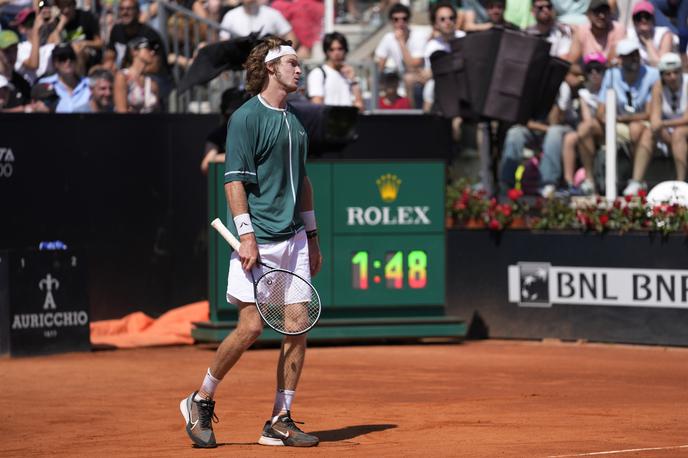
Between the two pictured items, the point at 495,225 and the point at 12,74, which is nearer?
the point at 495,225

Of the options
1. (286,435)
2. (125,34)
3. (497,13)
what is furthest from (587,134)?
(286,435)

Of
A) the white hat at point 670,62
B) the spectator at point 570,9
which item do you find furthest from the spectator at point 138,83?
the white hat at point 670,62

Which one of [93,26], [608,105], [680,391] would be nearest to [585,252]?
[608,105]

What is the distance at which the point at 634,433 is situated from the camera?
8.27 metres

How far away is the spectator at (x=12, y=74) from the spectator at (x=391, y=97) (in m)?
4.07

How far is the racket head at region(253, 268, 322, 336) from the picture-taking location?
7.71m

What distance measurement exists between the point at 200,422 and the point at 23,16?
8766 millimetres

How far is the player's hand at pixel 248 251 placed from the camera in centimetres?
760

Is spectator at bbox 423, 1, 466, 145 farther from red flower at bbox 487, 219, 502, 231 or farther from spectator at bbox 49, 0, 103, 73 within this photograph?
spectator at bbox 49, 0, 103, 73

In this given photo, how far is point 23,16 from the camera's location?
1551cm

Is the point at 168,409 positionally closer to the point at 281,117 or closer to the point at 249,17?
the point at 281,117

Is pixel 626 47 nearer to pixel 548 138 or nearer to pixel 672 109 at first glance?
pixel 672 109

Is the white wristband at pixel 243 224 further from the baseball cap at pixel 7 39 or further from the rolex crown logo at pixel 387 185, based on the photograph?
the baseball cap at pixel 7 39

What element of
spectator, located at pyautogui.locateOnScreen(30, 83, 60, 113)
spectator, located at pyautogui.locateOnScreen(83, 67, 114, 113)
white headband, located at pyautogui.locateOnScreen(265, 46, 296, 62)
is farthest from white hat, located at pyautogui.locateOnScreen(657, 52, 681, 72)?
white headband, located at pyautogui.locateOnScreen(265, 46, 296, 62)
